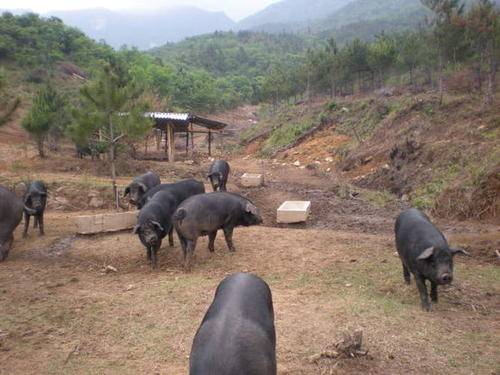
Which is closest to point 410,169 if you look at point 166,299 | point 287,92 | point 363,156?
point 363,156

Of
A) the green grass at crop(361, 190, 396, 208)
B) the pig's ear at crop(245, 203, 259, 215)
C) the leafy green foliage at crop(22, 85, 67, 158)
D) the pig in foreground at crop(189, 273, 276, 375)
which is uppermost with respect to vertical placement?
the leafy green foliage at crop(22, 85, 67, 158)

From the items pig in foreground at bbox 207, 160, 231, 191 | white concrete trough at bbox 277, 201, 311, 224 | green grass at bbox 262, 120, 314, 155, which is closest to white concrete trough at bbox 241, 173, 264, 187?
pig in foreground at bbox 207, 160, 231, 191

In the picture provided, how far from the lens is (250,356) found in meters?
4.10

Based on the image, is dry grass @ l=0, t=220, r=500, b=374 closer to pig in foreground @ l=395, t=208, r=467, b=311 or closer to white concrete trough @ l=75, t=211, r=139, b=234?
Result: pig in foreground @ l=395, t=208, r=467, b=311

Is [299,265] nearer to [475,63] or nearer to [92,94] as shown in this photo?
[92,94]

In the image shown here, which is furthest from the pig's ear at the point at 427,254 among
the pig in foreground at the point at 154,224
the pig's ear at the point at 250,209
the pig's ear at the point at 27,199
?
the pig's ear at the point at 27,199

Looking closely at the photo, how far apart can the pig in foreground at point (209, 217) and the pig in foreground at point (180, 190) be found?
1635 mm

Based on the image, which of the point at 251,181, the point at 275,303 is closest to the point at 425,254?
the point at 275,303

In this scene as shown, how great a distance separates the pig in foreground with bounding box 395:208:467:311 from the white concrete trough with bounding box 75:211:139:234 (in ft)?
23.6

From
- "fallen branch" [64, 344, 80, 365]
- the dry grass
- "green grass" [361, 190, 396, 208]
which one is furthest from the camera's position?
"green grass" [361, 190, 396, 208]

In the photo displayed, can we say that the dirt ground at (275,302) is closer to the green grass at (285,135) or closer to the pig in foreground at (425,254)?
the pig in foreground at (425,254)

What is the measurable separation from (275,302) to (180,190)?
525cm

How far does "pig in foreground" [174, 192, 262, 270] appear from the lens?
10.2 meters

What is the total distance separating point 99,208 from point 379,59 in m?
38.7
